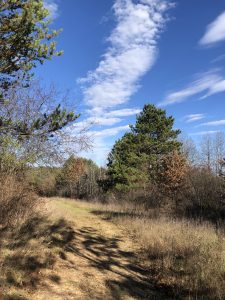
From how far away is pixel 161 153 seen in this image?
33.3m

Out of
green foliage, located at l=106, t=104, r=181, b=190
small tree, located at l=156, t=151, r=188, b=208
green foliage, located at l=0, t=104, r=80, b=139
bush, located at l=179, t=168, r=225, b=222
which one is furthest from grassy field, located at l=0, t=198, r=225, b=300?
green foliage, located at l=106, t=104, r=181, b=190

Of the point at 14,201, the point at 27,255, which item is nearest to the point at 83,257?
the point at 27,255

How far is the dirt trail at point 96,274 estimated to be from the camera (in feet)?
20.3

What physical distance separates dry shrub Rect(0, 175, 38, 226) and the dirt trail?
1602 millimetres

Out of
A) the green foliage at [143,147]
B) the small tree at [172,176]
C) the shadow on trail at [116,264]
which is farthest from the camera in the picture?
the green foliage at [143,147]

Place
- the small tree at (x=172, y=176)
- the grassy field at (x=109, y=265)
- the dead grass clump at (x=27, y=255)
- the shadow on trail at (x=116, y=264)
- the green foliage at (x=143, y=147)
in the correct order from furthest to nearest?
the green foliage at (x=143, y=147)
the small tree at (x=172, y=176)
the shadow on trail at (x=116, y=264)
the grassy field at (x=109, y=265)
the dead grass clump at (x=27, y=255)

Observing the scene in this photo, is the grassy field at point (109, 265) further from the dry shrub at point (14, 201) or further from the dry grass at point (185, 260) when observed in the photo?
the dry shrub at point (14, 201)

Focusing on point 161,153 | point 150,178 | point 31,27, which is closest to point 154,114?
point 161,153

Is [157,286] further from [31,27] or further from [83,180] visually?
[83,180]

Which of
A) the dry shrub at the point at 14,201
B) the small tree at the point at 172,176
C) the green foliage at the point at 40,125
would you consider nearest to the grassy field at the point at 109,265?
the dry shrub at the point at 14,201

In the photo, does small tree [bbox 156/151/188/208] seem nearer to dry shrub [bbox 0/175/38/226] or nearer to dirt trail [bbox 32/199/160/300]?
dirt trail [bbox 32/199/160/300]

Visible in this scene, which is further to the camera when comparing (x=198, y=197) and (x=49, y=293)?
(x=198, y=197)

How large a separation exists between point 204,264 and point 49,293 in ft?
10.9

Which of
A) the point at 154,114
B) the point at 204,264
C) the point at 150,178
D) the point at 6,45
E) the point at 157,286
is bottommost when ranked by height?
the point at 157,286
